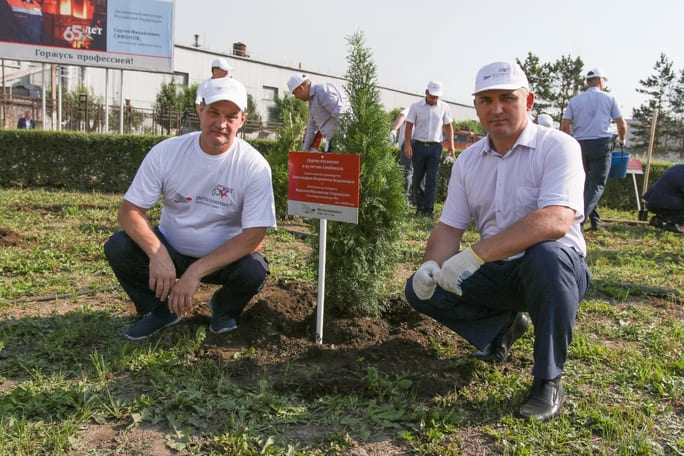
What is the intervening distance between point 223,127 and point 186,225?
0.63 metres

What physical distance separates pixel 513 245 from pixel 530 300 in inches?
10.6

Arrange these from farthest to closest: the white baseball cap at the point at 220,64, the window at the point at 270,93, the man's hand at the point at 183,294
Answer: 1. the window at the point at 270,93
2. the white baseball cap at the point at 220,64
3. the man's hand at the point at 183,294

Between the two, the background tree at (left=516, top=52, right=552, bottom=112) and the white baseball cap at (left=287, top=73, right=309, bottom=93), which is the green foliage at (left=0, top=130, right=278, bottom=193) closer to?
the white baseball cap at (left=287, top=73, right=309, bottom=93)

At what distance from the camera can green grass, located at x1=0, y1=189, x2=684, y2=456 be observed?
90.4 inches

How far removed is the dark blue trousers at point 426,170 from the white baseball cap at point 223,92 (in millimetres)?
5767

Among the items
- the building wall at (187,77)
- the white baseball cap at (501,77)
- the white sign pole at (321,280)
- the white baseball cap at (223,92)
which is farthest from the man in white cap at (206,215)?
the building wall at (187,77)

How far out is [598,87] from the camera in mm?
7758

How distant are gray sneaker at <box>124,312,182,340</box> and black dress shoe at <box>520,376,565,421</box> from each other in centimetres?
212

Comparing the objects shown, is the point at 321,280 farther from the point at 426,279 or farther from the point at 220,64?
the point at 220,64

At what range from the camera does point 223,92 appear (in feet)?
10.3

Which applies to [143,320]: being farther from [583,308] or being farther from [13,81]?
[13,81]

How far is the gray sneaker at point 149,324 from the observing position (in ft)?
11.0

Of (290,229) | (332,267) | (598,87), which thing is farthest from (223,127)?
(598,87)

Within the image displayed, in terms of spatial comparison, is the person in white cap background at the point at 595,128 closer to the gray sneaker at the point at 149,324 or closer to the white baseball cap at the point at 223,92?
the white baseball cap at the point at 223,92
